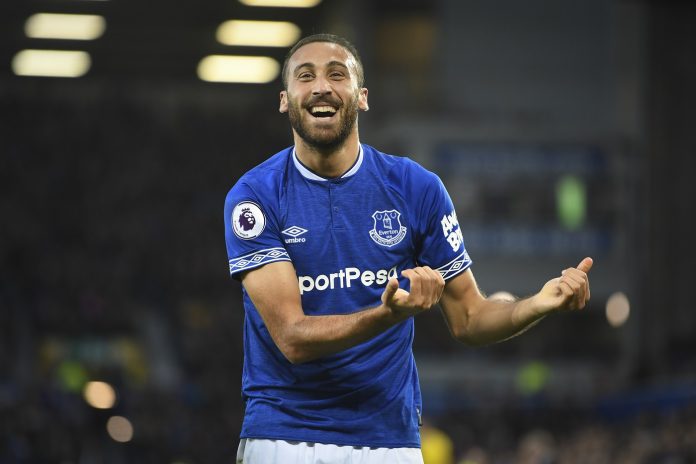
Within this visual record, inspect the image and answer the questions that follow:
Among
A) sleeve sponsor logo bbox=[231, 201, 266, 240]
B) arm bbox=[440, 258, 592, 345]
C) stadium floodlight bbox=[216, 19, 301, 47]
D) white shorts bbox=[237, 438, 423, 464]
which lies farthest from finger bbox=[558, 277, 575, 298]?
stadium floodlight bbox=[216, 19, 301, 47]

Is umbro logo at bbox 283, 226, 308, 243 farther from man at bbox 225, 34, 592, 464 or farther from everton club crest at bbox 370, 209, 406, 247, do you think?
everton club crest at bbox 370, 209, 406, 247

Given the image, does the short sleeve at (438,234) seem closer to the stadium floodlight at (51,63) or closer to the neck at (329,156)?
the neck at (329,156)

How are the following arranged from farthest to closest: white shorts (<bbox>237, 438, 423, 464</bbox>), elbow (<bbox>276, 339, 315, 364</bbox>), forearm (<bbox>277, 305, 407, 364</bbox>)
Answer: white shorts (<bbox>237, 438, 423, 464</bbox>) → elbow (<bbox>276, 339, 315, 364</bbox>) → forearm (<bbox>277, 305, 407, 364</bbox>)

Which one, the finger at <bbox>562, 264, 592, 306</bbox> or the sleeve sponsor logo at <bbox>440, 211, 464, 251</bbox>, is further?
the sleeve sponsor logo at <bbox>440, 211, 464, 251</bbox>

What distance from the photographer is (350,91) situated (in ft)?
13.5

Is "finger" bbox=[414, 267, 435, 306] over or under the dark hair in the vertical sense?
under

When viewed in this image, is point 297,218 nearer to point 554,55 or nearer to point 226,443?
point 226,443

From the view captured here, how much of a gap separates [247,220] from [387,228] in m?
0.44

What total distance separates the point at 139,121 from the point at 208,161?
2.68 meters

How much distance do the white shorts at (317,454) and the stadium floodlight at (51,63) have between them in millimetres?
38737

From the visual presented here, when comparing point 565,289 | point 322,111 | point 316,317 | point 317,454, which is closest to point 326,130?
point 322,111

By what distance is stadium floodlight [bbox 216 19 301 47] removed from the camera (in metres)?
38.9

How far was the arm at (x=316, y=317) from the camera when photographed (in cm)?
358

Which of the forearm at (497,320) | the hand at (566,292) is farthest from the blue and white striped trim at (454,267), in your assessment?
the hand at (566,292)
